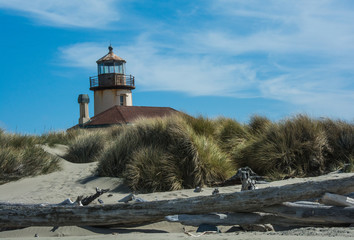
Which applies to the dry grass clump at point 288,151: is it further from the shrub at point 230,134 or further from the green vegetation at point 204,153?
the shrub at point 230,134

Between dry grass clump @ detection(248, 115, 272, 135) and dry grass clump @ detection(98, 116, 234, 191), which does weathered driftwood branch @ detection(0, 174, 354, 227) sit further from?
dry grass clump @ detection(248, 115, 272, 135)

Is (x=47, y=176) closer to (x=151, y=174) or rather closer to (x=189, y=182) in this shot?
(x=151, y=174)

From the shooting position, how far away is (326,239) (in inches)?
154

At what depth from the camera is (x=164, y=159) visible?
9680 millimetres

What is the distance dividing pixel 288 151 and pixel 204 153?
8.20ft

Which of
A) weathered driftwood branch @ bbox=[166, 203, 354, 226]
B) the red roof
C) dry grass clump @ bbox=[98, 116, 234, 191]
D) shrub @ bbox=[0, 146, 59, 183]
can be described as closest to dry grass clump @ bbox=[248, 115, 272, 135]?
dry grass clump @ bbox=[98, 116, 234, 191]

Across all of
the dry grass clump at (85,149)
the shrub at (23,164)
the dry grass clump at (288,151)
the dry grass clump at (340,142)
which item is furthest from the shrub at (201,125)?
the shrub at (23,164)

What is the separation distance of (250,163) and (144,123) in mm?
3299

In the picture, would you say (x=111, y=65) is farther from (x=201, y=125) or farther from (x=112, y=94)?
(x=201, y=125)

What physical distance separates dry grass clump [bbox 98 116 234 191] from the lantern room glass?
2432cm

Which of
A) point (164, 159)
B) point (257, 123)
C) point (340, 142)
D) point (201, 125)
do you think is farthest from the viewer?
point (257, 123)

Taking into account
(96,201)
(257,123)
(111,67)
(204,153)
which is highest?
(111,67)

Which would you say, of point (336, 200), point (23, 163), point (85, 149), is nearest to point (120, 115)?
point (85, 149)

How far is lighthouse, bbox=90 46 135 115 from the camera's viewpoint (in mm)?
34656
